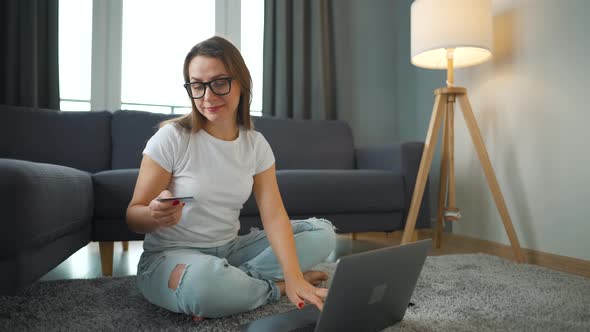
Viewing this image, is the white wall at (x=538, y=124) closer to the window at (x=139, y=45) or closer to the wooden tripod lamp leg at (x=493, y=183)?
the wooden tripod lamp leg at (x=493, y=183)

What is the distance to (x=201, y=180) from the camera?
1081mm

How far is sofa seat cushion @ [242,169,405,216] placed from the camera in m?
1.87

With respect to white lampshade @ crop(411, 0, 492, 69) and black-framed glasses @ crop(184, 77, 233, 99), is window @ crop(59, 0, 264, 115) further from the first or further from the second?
black-framed glasses @ crop(184, 77, 233, 99)

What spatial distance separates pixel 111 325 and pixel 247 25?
246 cm

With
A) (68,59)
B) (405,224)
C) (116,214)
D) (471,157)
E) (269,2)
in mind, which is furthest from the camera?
(269,2)

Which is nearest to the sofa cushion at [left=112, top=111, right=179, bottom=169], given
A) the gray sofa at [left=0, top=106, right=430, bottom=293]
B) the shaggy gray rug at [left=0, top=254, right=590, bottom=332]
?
the gray sofa at [left=0, top=106, right=430, bottom=293]

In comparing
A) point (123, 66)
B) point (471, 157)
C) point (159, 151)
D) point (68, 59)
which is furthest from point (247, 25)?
point (159, 151)

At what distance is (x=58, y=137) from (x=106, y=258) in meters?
0.86

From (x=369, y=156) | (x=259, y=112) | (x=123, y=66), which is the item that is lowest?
(x=369, y=156)

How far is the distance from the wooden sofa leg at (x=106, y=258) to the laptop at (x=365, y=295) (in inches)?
34.2

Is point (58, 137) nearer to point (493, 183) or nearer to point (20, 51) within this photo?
point (20, 51)

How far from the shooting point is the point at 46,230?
1.04 meters

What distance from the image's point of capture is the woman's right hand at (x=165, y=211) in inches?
33.2

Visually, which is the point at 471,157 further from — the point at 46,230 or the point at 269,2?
the point at 46,230
